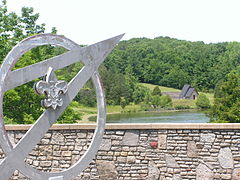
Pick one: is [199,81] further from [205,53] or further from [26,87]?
[26,87]

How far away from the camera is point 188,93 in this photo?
6638 cm

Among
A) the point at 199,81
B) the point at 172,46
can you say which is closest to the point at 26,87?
the point at 199,81

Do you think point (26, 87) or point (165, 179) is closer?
point (165, 179)

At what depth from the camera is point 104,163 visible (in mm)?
9016

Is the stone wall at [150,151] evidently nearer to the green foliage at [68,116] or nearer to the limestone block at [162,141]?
the limestone block at [162,141]

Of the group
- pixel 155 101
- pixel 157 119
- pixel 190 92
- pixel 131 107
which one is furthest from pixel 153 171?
pixel 190 92

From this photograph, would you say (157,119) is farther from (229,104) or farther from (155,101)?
(155,101)

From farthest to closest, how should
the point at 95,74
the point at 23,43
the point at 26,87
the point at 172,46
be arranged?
the point at 172,46 → the point at 26,87 → the point at 95,74 → the point at 23,43

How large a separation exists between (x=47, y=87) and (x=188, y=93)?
6094 centimetres

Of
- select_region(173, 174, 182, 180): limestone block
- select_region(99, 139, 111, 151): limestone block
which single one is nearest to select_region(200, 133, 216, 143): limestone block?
select_region(173, 174, 182, 180): limestone block

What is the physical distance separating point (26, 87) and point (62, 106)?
9931 millimetres

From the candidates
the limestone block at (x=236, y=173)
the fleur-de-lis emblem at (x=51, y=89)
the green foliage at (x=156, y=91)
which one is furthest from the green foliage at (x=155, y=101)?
the fleur-de-lis emblem at (x=51, y=89)

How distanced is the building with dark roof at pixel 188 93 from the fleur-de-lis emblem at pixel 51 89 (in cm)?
5968

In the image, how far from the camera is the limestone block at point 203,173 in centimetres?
888
